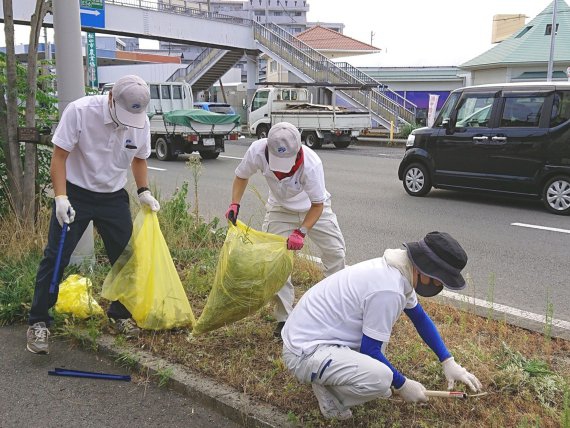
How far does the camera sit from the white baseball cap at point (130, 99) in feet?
11.1

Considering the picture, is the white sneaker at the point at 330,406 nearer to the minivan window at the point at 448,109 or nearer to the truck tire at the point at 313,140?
the minivan window at the point at 448,109

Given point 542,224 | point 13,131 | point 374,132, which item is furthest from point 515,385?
point 374,132

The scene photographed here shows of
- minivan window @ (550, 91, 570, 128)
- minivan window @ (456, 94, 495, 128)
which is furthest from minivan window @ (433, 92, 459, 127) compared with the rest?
minivan window @ (550, 91, 570, 128)

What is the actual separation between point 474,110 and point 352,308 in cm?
736

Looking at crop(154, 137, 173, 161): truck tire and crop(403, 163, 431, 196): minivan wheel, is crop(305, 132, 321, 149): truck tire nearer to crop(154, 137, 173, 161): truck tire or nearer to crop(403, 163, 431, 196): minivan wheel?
crop(154, 137, 173, 161): truck tire

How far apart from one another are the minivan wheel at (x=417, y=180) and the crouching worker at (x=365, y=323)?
7361mm

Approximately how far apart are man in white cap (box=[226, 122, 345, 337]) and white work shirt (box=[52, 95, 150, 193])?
737mm

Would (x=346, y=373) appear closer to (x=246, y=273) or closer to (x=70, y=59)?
(x=246, y=273)

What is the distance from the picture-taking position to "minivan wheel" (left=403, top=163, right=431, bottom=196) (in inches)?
388

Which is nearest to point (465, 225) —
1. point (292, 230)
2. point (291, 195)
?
point (292, 230)

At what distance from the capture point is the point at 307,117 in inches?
755

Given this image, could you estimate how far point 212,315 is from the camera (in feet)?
11.4

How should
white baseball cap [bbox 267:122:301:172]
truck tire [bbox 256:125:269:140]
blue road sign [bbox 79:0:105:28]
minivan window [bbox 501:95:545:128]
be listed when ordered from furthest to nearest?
truck tire [bbox 256:125:269:140] < blue road sign [bbox 79:0:105:28] < minivan window [bbox 501:95:545:128] < white baseball cap [bbox 267:122:301:172]

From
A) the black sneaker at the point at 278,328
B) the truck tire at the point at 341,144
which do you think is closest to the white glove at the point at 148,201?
the black sneaker at the point at 278,328
